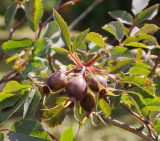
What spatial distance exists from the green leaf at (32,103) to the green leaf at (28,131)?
0.01 metres

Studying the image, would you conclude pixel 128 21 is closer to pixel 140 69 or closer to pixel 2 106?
pixel 140 69

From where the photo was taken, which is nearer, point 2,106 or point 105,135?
point 2,106

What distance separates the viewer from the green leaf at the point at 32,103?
50 cm

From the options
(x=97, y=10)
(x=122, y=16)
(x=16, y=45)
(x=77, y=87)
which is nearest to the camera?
(x=77, y=87)

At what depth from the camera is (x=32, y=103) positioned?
51 centimetres

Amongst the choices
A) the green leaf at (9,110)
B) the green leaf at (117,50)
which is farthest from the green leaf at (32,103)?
the green leaf at (117,50)

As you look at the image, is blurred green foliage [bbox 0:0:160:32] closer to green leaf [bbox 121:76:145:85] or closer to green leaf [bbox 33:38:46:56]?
green leaf [bbox 33:38:46:56]

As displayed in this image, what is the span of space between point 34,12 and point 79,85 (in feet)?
0.79

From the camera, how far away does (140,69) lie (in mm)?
567

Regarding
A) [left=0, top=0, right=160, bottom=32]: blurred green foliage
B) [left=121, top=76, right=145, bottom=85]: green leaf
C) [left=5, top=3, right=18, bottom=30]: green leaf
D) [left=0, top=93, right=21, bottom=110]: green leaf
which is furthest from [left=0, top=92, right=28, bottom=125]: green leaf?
[left=0, top=0, right=160, bottom=32]: blurred green foliage

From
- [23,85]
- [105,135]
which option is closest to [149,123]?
[23,85]

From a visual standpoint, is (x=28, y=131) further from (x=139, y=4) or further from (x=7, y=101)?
(x=139, y=4)

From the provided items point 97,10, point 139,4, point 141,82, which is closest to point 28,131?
point 141,82

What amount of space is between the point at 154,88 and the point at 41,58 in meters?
0.21
